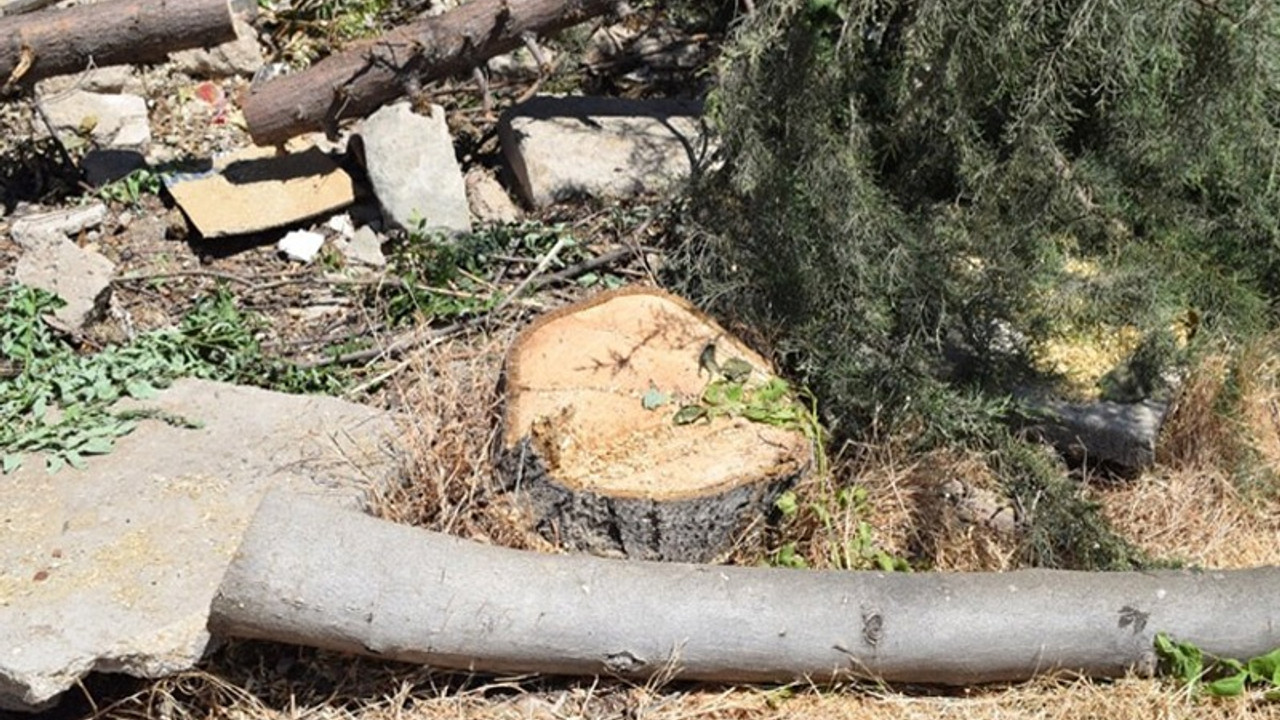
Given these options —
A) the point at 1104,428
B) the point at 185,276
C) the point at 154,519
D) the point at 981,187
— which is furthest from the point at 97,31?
the point at 1104,428

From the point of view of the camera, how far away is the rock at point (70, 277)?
4.84 meters

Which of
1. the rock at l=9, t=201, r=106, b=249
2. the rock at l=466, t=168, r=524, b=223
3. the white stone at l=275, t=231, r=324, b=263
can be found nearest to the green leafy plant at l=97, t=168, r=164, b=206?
the rock at l=9, t=201, r=106, b=249

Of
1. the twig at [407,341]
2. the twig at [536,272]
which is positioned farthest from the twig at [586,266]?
the twig at [407,341]

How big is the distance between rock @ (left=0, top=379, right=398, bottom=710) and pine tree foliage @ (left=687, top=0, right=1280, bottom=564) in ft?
4.16

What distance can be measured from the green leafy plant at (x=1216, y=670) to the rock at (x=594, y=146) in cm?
229

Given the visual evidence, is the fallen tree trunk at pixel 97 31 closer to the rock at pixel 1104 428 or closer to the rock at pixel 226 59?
the rock at pixel 226 59

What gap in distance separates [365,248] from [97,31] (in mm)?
1179

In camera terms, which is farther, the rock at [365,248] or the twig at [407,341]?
the rock at [365,248]

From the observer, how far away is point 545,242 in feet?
17.3

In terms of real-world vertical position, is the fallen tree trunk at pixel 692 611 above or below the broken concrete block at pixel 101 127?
above

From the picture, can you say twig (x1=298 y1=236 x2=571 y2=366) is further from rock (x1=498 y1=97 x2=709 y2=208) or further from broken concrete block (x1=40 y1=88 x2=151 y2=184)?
broken concrete block (x1=40 y1=88 x2=151 y2=184)

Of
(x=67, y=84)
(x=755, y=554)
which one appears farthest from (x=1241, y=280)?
(x=67, y=84)

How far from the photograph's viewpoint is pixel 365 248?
5395mm

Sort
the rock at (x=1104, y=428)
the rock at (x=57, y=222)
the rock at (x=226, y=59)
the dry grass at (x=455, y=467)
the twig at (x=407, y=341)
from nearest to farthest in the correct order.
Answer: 1. the dry grass at (x=455, y=467)
2. the rock at (x=1104, y=428)
3. the twig at (x=407, y=341)
4. the rock at (x=57, y=222)
5. the rock at (x=226, y=59)
